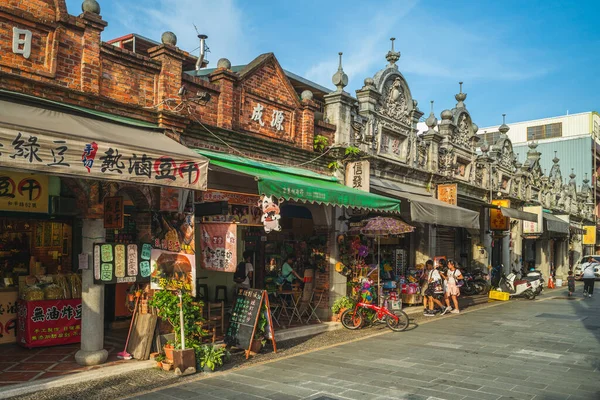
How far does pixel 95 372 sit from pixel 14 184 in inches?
140

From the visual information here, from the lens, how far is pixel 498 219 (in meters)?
21.9

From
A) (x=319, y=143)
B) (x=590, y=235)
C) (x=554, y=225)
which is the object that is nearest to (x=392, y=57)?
(x=319, y=143)

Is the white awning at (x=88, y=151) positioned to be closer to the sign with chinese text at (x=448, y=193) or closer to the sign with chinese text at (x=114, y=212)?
the sign with chinese text at (x=114, y=212)

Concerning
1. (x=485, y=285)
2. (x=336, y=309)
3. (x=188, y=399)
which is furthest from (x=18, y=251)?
(x=485, y=285)

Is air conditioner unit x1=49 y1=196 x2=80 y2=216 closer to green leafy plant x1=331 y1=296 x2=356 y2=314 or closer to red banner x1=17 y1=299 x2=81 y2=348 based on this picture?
red banner x1=17 y1=299 x2=81 y2=348

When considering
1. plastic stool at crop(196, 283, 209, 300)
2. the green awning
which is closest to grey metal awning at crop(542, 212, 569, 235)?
the green awning

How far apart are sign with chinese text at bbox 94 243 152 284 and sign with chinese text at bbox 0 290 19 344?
2.67 metres

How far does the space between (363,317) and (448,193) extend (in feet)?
24.9

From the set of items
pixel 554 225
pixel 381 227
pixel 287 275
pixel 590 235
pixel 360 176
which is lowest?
pixel 287 275

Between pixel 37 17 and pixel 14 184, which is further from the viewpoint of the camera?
pixel 14 184

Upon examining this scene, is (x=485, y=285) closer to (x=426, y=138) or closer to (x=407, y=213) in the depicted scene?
(x=426, y=138)

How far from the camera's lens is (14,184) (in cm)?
855

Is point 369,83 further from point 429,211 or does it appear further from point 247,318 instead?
point 247,318

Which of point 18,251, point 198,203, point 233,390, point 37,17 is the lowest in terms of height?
point 233,390
